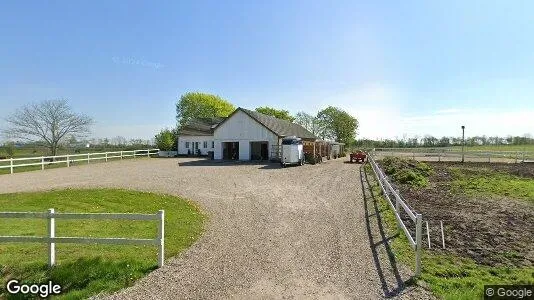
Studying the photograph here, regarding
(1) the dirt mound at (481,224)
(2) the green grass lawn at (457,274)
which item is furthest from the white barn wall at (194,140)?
(2) the green grass lawn at (457,274)

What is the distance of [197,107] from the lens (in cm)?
6712

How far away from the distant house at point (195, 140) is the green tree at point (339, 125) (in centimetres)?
3175

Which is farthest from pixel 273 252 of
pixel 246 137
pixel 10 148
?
pixel 10 148

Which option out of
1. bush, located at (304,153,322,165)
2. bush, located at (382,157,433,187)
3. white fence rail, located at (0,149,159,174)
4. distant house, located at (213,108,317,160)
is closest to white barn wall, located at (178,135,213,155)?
white fence rail, located at (0,149,159,174)

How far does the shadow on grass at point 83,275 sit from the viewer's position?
241 inches

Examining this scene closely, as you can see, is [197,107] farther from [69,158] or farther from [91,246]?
[91,246]

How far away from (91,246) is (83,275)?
1680 millimetres

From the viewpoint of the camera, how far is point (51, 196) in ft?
46.2

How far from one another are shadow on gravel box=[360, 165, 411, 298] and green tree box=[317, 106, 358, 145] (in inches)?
2282

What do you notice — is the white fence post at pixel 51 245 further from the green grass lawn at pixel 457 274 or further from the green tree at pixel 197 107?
the green tree at pixel 197 107

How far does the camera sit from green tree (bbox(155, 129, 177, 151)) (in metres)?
48.9

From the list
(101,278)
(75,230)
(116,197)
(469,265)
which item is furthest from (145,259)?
(116,197)

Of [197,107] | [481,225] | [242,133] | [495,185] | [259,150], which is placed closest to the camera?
[481,225]

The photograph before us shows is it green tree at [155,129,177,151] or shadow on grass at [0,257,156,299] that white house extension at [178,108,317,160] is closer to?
green tree at [155,129,177,151]
